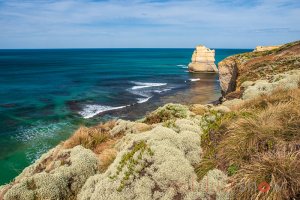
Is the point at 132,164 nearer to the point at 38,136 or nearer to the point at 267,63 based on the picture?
the point at 267,63

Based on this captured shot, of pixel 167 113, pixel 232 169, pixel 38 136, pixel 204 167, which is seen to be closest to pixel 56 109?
pixel 38 136

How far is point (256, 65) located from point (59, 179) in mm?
22017

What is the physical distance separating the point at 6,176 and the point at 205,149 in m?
17.6

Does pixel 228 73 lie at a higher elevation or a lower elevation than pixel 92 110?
higher

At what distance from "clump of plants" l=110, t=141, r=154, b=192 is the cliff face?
604 inches

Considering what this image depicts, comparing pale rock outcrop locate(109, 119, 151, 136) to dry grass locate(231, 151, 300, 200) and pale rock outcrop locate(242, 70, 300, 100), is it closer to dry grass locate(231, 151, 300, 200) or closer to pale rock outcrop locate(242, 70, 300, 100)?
dry grass locate(231, 151, 300, 200)

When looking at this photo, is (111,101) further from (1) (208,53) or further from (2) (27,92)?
(1) (208,53)

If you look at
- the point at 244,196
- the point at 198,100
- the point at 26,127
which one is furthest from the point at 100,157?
the point at 198,100

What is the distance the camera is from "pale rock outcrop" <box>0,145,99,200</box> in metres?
7.30

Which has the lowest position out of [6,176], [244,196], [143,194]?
[6,176]

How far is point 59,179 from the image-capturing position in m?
7.66

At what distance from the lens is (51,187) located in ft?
24.3

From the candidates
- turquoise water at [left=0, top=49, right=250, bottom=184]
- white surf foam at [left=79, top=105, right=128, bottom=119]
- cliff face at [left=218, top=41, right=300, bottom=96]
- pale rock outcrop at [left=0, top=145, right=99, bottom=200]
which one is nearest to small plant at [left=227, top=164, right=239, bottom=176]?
pale rock outcrop at [left=0, top=145, right=99, bottom=200]

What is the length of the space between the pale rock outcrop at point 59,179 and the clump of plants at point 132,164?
5.10 ft
